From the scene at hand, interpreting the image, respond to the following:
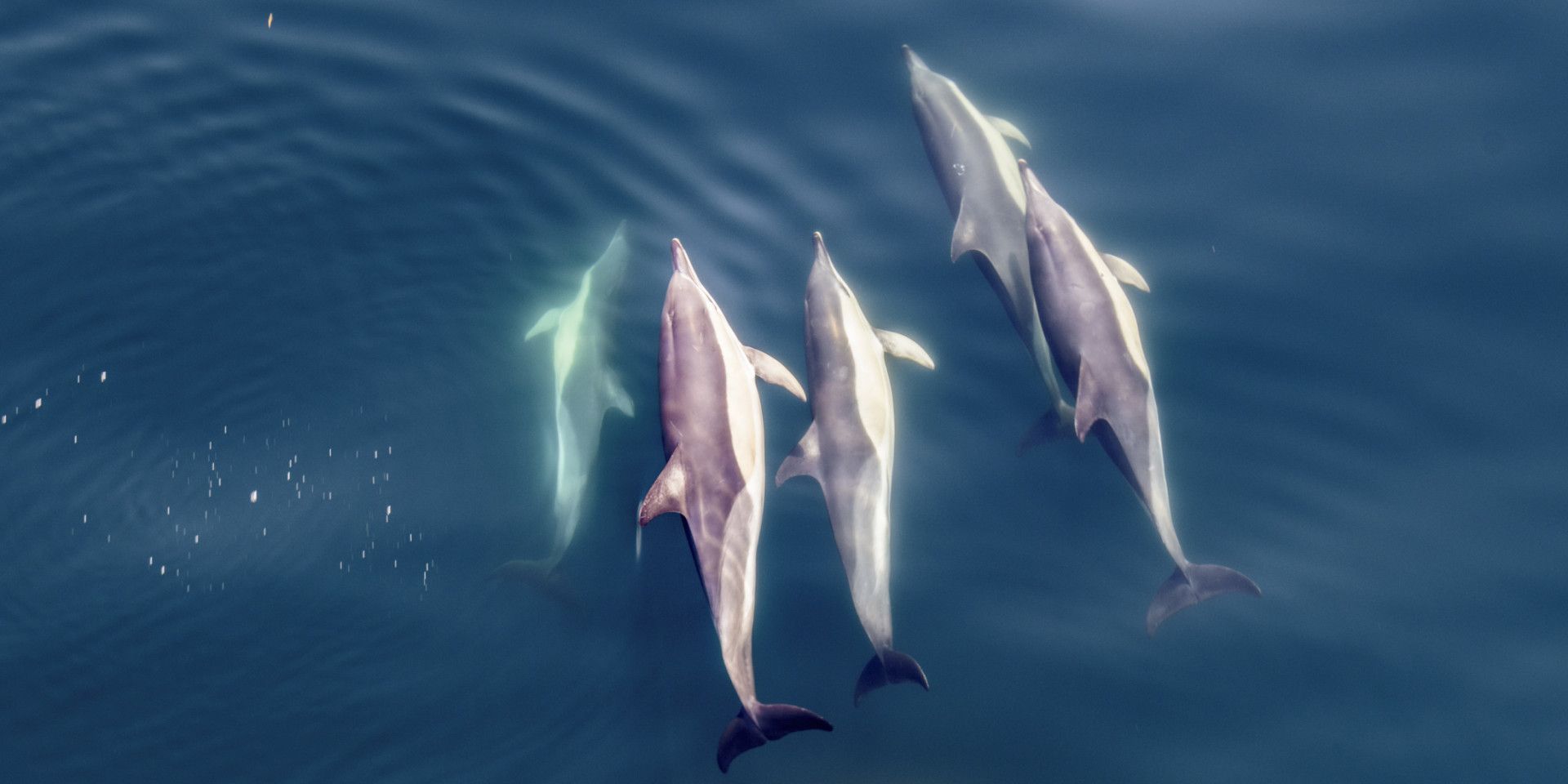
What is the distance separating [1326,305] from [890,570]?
13.5 ft

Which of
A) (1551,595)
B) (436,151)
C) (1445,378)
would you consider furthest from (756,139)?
(1551,595)

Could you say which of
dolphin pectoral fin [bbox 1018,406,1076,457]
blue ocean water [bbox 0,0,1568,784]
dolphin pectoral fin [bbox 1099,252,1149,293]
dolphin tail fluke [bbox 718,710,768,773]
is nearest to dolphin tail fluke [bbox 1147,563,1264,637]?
blue ocean water [bbox 0,0,1568,784]

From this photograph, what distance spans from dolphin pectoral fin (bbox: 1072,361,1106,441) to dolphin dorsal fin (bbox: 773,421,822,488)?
6.11 ft

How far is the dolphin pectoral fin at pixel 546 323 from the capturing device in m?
9.78

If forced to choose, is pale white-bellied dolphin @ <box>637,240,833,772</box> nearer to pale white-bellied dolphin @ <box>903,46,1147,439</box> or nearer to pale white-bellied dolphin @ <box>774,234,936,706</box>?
pale white-bellied dolphin @ <box>774,234,936,706</box>

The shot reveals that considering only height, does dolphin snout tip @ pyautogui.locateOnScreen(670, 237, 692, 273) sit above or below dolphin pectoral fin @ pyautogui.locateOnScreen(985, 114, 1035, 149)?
below

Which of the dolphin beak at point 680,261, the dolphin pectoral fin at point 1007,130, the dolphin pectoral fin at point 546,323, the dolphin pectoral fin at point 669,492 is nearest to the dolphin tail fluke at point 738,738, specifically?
the dolphin pectoral fin at point 669,492

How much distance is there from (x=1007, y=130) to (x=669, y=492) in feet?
16.1

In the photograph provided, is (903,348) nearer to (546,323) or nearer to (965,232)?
(965,232)

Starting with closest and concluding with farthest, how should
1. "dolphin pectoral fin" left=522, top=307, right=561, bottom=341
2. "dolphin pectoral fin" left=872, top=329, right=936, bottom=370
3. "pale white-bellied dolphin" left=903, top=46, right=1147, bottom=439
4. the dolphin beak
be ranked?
1. "dolphin pectoral fin" left=872, top=329, right=936, bottom=370
2. "pale white-bellied dolphin" left=903, top=46, right=1147, bottom=439
3. the dolphin beak
4. "dolphin pectoral fin" left=522, top=307, right=561, bottom=341

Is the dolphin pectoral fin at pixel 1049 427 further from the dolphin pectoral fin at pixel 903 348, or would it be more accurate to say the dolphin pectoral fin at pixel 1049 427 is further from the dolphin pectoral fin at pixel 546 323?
the dolphin pectoral fin at pixel 546 323

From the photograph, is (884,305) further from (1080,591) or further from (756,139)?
(1080,591)

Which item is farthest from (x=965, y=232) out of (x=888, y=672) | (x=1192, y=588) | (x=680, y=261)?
(x=888, y=672)

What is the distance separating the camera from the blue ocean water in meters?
7.66
